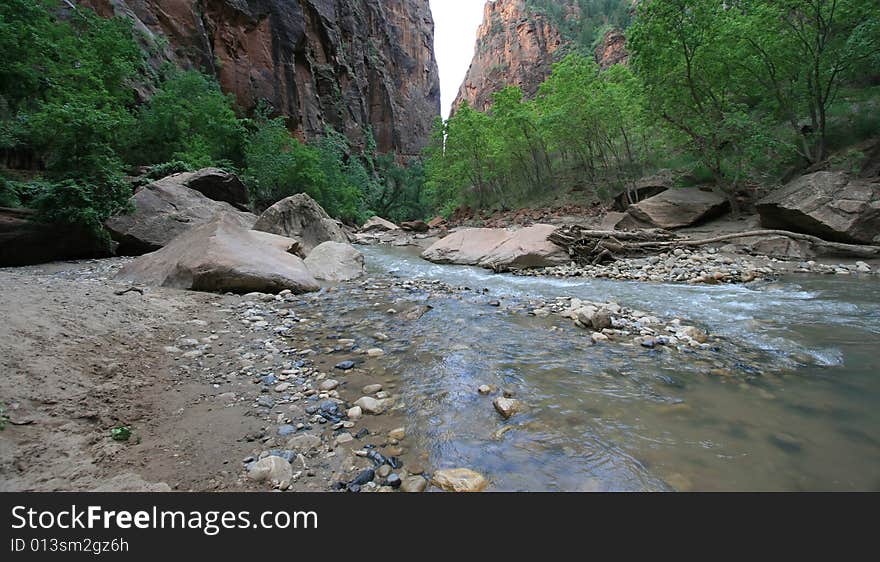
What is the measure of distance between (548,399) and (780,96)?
14741mm

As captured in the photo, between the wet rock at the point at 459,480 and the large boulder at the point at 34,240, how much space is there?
31.5 feet

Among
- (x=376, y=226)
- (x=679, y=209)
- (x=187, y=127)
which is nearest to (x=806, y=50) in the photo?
(x=679, y=209)

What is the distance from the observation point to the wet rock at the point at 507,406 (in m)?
2.46

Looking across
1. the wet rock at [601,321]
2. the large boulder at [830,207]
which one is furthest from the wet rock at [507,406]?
the large boulder at [830,207]

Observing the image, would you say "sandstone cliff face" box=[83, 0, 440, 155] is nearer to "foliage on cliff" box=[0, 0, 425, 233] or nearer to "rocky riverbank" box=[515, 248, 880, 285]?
"foliage on cliff" box=[0, 0, 425, 233]

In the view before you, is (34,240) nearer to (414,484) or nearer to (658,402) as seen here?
(414,484)

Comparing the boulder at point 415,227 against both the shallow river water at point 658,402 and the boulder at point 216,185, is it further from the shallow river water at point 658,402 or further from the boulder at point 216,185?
the shallow river water at point 658,402

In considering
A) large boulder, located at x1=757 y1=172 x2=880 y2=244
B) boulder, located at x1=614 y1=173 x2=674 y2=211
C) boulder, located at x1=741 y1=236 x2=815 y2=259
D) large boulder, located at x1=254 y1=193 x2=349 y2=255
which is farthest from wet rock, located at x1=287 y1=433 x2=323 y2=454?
boulder, located at x1=614 y1=173 x2=674 y2=211

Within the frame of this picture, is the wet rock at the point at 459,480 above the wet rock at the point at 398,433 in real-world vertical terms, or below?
below

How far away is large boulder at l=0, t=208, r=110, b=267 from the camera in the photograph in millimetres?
6785

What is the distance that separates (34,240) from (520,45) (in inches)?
3290

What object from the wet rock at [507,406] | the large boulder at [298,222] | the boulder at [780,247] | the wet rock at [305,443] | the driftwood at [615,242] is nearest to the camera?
the wet rock at [305,443]

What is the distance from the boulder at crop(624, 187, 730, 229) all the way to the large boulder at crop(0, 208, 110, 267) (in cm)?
1585
